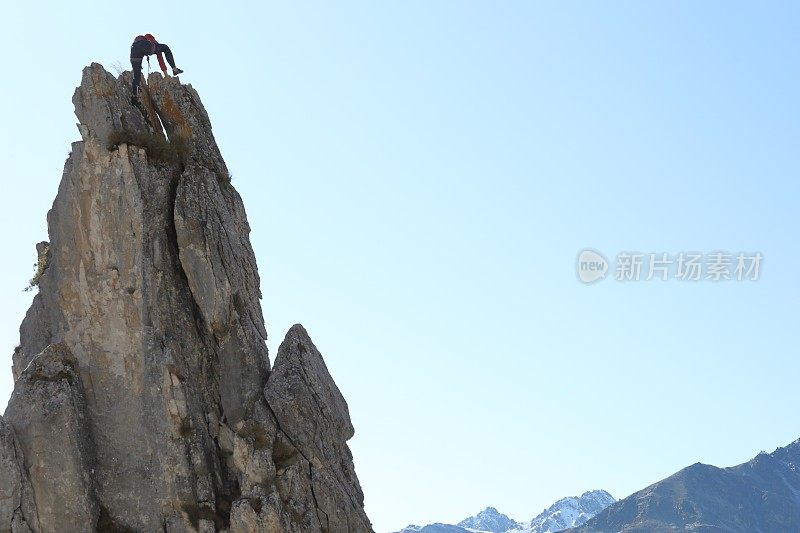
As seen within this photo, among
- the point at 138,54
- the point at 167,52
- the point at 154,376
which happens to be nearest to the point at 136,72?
the point at 138,54

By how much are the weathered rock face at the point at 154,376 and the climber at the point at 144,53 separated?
0.76 meters

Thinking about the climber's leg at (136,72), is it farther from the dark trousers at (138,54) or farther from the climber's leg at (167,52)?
the climber's leg at (167,52)

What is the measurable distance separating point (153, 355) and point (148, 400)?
163 centimetres

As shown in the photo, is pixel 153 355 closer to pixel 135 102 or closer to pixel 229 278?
pixel 229 278

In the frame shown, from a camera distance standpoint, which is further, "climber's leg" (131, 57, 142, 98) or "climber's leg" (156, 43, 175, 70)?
"climber's leg" (156, 43, 175, 70)

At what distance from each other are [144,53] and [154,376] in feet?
45.4

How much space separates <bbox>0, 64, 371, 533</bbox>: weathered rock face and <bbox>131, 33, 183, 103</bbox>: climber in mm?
761

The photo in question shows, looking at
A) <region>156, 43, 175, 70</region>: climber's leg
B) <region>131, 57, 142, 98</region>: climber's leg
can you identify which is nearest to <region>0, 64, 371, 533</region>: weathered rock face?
<region>131, 57, 142, 98</region>: climber's leg

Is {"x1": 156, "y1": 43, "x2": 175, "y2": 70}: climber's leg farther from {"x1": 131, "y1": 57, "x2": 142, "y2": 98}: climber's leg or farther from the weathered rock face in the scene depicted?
the weathered rock face

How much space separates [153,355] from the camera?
38.6m

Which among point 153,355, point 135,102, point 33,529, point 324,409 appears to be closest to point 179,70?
point 135,102

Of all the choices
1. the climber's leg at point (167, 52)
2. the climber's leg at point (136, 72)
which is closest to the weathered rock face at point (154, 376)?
the climber's leg at point (136, 72)

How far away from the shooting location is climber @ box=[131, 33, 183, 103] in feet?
141

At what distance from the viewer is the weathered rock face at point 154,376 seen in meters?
37.4
